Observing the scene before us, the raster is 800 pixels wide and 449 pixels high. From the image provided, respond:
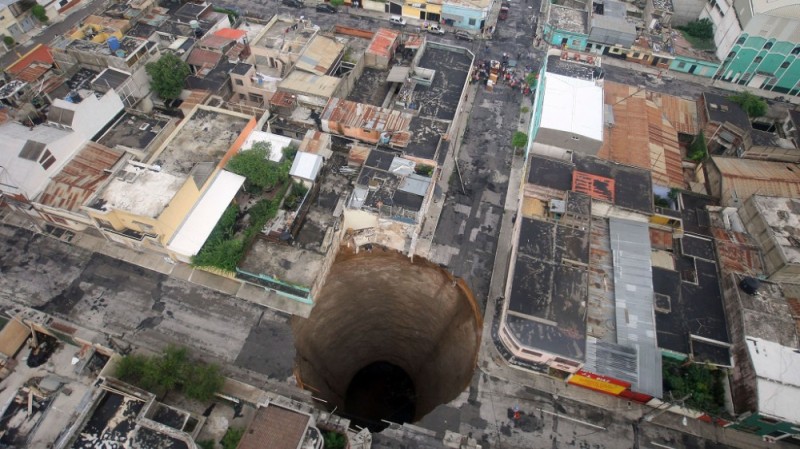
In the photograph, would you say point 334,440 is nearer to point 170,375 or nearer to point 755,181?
point 170,375

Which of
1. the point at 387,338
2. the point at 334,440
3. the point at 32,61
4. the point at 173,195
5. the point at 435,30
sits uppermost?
the point at 435,30

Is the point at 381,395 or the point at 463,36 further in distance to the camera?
the point at 463,36

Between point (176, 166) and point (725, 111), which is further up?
point (725, 111)

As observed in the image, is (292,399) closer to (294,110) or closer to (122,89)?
(294,110)

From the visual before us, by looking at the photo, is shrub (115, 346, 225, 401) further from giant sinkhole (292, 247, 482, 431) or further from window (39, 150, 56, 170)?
window (39, 150, 56, 170)

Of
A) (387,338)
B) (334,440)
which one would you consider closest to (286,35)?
(387,338)

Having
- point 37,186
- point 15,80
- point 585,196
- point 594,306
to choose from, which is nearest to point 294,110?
point 37,186

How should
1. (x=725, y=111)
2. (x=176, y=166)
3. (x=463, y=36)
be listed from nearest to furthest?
(x=176, y=166) < (x=725, y=111) < (x=463, y=36)

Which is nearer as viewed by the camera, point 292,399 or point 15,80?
point 292,399
